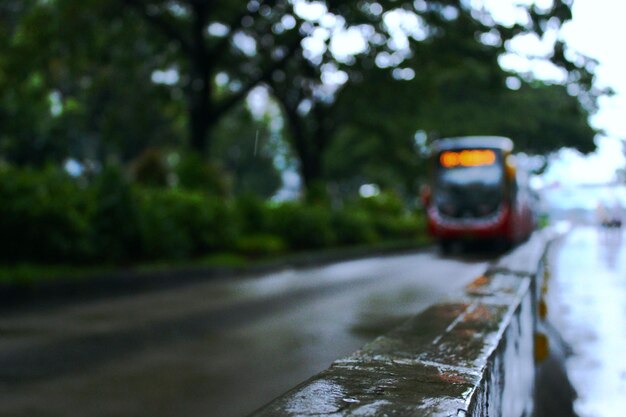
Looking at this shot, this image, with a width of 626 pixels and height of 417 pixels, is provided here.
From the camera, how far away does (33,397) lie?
526 centimetres

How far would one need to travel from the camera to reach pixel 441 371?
2.63m

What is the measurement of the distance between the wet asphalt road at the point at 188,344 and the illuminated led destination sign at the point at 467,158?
32.4 ft

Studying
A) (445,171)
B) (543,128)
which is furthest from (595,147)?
(445,171)

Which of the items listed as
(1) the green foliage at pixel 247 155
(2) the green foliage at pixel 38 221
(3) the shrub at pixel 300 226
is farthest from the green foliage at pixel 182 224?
(1) the green foliage at pixel 247 155

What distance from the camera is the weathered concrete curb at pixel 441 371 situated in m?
2.11

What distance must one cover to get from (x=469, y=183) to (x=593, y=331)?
14840mm

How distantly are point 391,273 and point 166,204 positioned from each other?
4.97 meters

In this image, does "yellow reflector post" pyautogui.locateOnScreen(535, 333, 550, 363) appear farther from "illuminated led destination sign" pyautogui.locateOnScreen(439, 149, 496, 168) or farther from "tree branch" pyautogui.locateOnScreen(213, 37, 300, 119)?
"illuminated led destination sign" pyautogui.locateOnScreen(439, 149, 496, 168)

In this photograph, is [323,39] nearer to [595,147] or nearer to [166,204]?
[166,204]

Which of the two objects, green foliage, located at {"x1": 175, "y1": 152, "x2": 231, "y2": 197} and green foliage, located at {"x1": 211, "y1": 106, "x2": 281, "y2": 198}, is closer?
green foliage, located at {"x1": 175, "y1": 152, "x2": 231, "y2": 197}

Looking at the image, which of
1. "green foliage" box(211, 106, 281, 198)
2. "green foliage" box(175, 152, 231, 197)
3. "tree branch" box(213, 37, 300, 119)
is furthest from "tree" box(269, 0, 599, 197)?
"green foliage" box(211, 106, 281, 198)

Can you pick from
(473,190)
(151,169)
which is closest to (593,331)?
(473,190)

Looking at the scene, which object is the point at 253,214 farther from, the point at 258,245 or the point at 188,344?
the point at 188,344

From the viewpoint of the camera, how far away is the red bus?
22.1m
